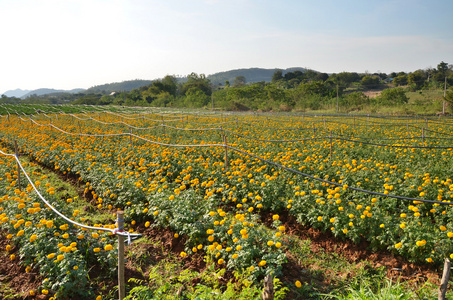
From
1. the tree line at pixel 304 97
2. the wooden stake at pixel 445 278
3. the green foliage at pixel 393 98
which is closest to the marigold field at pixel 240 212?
the wooden stake at pixel 445 278

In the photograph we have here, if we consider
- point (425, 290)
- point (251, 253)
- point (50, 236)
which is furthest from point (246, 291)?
point (50, 236)

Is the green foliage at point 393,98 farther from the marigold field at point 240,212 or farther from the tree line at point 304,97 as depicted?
the marigold field at point 240,212

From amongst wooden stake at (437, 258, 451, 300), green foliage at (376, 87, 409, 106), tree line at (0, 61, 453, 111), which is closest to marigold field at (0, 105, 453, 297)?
wooden stake at (437, 258, 451, 300)

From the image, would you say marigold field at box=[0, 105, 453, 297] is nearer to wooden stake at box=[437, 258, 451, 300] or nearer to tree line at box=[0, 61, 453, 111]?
wooden stake at box=[437, 258, 451, 300]

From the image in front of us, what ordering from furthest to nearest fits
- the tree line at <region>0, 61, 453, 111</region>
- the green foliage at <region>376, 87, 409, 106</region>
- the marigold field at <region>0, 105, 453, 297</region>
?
1. the tree line at <region>0, 61, 453, 111</region>
2. the green foliage at <region>376, 87, 409, 106</region>
3. the marigold field at <region>0, 105, 453, 297</region>

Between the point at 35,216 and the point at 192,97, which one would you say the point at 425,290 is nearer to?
the point at 35,216

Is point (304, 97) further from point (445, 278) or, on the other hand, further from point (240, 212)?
point (445, 278)

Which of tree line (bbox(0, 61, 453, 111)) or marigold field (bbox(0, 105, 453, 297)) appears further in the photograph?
tree line (bbox(0, 61, 453, 111))

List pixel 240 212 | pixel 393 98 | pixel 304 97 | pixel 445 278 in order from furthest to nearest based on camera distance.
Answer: pixel 304 97 → pixel 393 98 → pixel 240 212 → pixel 445 278

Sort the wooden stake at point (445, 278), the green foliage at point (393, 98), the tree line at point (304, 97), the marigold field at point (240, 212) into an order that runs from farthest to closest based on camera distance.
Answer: the tree line at point (304, 97) < the green foliage at point (393, 98) < the marigold field at point (240, 212) < the wooden stake at point (445, 278)

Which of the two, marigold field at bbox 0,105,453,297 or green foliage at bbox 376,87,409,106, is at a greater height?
green foliage at bbox 376,87,409,106

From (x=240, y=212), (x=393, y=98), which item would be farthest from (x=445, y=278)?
(x=393, y=98)

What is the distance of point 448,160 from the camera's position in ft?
22.6

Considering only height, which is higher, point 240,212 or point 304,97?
point 304,97
